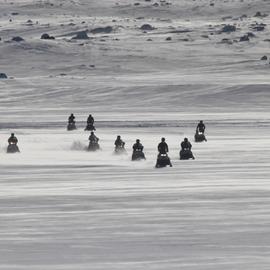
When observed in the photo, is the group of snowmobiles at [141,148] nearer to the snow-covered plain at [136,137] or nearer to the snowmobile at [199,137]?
the snowmobile at [199,137]

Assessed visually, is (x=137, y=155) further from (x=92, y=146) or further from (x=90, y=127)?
(x=90, y=127)

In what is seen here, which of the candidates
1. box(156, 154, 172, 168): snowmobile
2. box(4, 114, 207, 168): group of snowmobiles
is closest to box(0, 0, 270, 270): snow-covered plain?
box(4, 114, 207, 168): group of snowmobiles

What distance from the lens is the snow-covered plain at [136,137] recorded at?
59.7 feet

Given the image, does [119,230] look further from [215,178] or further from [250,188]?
[215,178]

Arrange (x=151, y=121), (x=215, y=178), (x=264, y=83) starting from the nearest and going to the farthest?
(x=215, y=178) → (x=151, y=121) → (x=264, y=83)

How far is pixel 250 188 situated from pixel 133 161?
1060 cm

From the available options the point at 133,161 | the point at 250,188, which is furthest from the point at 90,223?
the point at 133,161

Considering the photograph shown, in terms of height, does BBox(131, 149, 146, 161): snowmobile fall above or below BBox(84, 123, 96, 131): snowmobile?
below

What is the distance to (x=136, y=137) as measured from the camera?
49719 millimetres

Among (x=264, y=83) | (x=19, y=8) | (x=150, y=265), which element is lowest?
(x=150, y=265)

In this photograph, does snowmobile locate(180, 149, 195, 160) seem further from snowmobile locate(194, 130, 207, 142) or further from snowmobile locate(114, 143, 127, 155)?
snowmobile locate(194, 130, 207, 142)

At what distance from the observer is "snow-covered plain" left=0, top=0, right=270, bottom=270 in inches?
716

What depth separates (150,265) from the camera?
16.1 metres

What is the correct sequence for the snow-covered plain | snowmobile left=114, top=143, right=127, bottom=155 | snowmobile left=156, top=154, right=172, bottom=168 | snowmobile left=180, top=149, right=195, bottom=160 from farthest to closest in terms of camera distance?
snowmobile left=114, top=143, right=127, bottom=155 → snowmobile left=180, top=149, right=195, bottom=160 → snowmobile left=156, top=154, right=172, bottom=168 → the snow-covered plain
